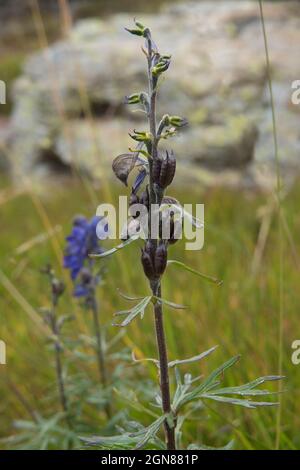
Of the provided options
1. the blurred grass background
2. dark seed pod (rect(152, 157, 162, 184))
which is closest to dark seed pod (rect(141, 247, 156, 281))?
dark seed pod (rect(152, 157, 162, 184))

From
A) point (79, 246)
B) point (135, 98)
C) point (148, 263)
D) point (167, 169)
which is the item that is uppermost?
point (79, 246)

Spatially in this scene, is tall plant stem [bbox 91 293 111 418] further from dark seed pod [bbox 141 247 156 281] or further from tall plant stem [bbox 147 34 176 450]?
dark seed pod [bbox 141 247 156 281]

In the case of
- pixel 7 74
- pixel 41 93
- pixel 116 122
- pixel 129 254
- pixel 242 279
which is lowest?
pixel 242 279

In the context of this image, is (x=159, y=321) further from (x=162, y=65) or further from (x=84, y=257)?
(x=84, y=257)

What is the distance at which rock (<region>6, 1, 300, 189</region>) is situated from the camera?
788 cm

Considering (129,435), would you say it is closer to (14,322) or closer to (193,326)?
(193,326)

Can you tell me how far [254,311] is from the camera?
2.61 metres

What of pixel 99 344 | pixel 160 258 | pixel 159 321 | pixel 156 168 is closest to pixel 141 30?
pixel 156 168

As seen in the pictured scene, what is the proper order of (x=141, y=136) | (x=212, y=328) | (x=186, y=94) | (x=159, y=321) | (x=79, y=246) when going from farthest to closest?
(x=186, y=94) < (x=212, y=328) < (x=79, y=246) < (x=159, y=321) < (x=141, y=136)

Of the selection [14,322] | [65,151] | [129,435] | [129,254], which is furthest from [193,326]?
[65,151]

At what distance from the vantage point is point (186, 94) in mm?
8594

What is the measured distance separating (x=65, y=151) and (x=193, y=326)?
22.7 feet

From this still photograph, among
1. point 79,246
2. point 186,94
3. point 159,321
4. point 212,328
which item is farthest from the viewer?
point 186,94

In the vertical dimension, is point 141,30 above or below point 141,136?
above
